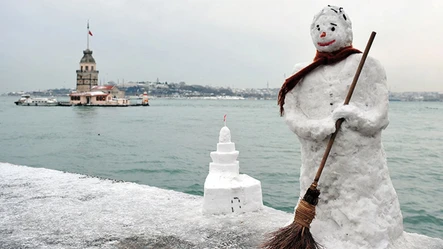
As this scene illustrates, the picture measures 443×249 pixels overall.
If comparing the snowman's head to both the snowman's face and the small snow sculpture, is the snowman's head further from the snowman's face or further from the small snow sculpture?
the small snow sculpture

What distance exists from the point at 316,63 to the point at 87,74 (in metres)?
101

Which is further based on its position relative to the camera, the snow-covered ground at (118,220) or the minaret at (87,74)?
the minaret at (87,74)

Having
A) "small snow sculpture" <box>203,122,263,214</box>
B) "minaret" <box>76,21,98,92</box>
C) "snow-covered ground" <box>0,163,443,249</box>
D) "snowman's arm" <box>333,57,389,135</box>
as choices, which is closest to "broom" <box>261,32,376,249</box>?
"snowman's arm" <box>333,57,389,135</box>

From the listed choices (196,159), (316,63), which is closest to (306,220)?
(316,63)

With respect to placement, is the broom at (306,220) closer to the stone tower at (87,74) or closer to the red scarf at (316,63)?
the red scarf at (316,63)

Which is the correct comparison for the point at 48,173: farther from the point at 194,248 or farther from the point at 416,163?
the point at 416,163

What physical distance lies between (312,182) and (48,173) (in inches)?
250

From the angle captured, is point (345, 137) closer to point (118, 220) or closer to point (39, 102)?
point (118, 220)

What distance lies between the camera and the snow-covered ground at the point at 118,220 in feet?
16.8

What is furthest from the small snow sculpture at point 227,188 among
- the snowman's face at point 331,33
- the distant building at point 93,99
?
the distant building at point 93,99

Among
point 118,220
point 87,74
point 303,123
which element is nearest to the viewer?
point 303,123

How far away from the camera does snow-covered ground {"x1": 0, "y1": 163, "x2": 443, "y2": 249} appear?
16.8 ft

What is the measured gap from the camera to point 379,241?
4.37m

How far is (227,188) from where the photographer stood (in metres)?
6.24
